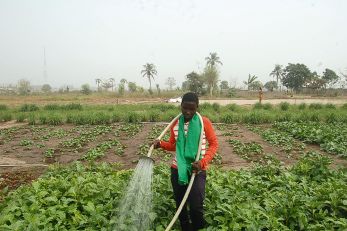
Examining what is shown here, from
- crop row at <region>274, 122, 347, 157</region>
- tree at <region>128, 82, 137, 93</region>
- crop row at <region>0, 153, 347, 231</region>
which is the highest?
tree at <region>128, 82, 137, 93</region>

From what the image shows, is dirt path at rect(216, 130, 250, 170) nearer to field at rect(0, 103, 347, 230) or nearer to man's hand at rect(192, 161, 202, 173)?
field at rect(0, 103, 347, 230)

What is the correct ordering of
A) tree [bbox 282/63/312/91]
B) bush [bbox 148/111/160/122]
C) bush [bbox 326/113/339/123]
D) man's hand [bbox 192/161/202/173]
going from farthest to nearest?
tree [bbox 282/63/312/91] < bush [bbox 148/111/160/122] < bush [bbox 326/113/339/123] < man's hand [bbox 192/161/202/173]

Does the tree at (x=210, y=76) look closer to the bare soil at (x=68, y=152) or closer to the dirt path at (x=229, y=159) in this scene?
the bare soil at (x=68, y=152)

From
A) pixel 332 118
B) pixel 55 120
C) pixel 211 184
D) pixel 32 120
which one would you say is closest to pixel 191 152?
pixel 211 184

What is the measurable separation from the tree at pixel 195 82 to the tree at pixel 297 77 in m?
17.1

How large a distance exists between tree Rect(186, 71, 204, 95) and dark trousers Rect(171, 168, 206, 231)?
50371mm

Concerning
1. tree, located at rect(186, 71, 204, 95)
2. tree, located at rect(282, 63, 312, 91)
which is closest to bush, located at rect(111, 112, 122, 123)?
tree, located at rect(186, 71, 204, 95)

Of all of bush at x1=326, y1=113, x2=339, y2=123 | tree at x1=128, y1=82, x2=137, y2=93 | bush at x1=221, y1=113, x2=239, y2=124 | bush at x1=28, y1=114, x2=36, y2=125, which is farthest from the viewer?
tree at x1=128, y1=82, x2=137, y2=93

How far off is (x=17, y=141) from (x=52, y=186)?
9.43 metres

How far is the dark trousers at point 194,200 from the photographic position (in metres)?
3.66

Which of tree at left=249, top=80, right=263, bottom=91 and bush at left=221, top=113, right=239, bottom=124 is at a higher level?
tree at left=249, top=80, right=263, bottom=91

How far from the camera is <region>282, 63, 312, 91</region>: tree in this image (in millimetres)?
61362

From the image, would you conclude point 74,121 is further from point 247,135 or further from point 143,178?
point 143,178

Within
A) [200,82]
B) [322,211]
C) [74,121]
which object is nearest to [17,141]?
[74,121]
